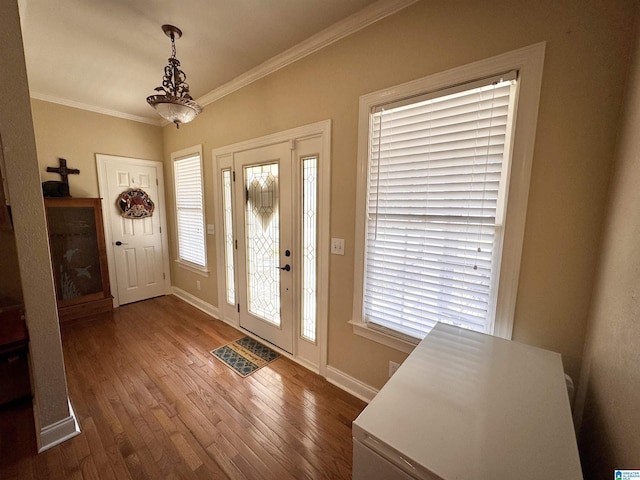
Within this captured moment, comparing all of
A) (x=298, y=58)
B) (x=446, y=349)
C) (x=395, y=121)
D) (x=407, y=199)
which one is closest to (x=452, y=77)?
(x=395, y=121)

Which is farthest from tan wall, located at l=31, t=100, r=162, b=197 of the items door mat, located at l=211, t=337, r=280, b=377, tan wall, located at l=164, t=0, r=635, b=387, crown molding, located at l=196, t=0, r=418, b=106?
tan wall, located at l=164, t=0, r=635, b=387

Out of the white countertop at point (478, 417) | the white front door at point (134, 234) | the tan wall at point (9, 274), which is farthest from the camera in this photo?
the white front door at point (134, 234)

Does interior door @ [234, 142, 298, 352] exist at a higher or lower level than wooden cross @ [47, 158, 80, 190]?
lower

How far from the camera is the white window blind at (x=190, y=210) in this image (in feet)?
11.1

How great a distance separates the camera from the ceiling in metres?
1.62

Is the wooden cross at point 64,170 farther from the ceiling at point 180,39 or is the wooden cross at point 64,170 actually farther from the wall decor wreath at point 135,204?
the ceiling at point 180,39

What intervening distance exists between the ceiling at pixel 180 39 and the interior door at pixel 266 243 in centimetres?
77

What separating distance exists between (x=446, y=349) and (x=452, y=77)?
142cm

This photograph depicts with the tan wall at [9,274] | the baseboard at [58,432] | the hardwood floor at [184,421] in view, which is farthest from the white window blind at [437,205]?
the tan wall at [9,274]

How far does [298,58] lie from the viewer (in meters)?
2.05

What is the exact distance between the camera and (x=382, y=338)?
1794mm

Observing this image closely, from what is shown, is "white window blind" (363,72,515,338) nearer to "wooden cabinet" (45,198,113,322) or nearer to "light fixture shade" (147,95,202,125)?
"light fixture shade" (147,95,202,125)

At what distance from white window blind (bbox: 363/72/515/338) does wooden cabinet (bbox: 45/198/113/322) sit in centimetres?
361

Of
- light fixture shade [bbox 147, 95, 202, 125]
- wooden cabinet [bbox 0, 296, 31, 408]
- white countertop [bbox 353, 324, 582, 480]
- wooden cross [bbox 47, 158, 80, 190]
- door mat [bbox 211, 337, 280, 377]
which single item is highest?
light fixture shade [bbox 147, 95, 202, 125]
